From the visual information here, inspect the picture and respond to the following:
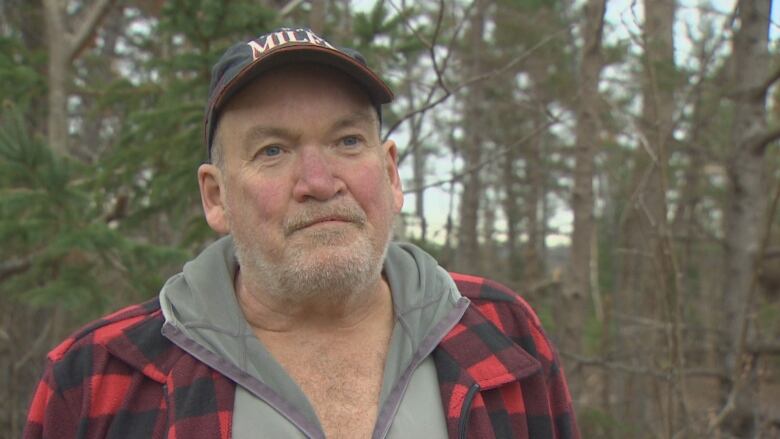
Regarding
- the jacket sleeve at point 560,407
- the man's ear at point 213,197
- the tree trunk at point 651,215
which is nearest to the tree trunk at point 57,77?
the man's ear at point 213,197

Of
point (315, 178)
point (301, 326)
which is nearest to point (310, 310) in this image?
point (301, 326)

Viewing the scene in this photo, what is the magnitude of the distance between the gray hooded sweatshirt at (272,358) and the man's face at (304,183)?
0.14 meters

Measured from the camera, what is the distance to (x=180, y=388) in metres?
1.82

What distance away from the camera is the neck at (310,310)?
2070 millimetres

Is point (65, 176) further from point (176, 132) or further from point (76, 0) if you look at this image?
point (76, 0)

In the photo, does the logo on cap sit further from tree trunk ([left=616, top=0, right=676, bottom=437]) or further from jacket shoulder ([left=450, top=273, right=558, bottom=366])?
tree trunk ([left=616, top=0, right=676, bottom=437])

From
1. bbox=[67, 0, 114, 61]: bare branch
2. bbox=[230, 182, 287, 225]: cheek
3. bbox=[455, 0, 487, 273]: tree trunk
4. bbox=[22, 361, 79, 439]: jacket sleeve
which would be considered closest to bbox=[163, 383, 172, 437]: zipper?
bbox=[22, 361, 79, 439]: jacket sleeve

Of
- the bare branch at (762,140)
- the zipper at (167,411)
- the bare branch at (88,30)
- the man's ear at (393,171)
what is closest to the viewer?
the zipper at (167,411)

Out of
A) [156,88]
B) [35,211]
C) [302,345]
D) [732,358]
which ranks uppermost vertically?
[156,88]

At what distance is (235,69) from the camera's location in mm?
1982

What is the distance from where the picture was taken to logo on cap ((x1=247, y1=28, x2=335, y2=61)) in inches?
78.1

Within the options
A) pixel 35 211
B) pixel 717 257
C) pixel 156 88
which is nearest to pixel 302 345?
pixel 35 211

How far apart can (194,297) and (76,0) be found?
28.0 feet

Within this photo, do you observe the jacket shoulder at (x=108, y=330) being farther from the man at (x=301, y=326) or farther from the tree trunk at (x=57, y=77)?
the tree trunk at (x=57, y=77)
